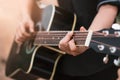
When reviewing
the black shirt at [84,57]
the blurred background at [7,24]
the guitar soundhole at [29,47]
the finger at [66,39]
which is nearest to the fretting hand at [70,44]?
the finger at [66,39]

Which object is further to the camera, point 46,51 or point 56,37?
point 46,51

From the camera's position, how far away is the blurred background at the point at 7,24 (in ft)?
8.31

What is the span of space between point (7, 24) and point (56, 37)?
124 centimetres

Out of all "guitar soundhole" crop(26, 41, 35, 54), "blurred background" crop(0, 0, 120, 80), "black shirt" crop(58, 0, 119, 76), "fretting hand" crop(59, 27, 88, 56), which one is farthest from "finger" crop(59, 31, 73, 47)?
Answer: "blurred background" crop(0, 0, 120, 80)

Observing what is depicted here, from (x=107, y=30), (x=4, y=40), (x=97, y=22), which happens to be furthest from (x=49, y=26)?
(x=4, y=40)

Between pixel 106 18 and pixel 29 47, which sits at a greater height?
pixel 106 18

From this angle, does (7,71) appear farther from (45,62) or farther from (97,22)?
(97,22)

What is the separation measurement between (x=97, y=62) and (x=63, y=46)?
190 millimetres

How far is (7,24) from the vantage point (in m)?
2.54

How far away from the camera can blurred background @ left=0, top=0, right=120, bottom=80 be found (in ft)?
8.31

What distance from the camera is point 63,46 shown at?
4.10ft

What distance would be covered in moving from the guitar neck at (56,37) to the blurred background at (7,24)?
101 cm

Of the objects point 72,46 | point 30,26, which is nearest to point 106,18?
point 72,46

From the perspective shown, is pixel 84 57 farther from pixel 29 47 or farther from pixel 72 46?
pixel 29 47
